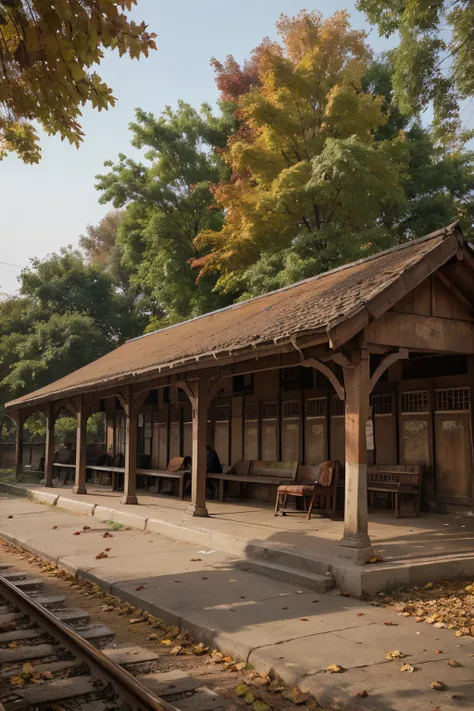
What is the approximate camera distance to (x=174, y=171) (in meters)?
33.1

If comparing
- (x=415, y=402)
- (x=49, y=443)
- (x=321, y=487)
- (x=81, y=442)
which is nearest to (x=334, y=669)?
(x=321, y=487)

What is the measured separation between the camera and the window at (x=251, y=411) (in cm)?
1573

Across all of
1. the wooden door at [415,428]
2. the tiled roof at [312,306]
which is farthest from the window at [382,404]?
the tiled roof at [312,306]

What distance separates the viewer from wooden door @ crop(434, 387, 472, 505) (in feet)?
36.3

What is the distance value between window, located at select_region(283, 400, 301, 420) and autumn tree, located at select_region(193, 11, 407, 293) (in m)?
7.05

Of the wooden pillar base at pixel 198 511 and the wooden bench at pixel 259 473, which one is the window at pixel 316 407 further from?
the wooden pillar base at pixel 198 511

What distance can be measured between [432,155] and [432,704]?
2657cm

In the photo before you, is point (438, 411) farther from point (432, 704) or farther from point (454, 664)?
point (432, 704)

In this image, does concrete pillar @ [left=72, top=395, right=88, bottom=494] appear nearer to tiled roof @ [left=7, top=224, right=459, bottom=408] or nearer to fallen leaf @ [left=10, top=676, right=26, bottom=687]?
tiled roof @ [left=7, top=224, right=459, bottom=408]

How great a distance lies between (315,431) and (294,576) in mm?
6053

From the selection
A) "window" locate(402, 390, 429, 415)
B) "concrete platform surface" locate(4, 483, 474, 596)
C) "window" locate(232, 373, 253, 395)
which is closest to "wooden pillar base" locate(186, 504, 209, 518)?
"concrete platform surface" locate(4, 483, 474, 596)

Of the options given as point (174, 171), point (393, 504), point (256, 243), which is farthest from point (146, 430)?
point (174, 171)

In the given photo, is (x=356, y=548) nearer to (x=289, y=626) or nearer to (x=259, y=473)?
(x=289, y=626)

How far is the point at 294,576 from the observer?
26.3 ft
